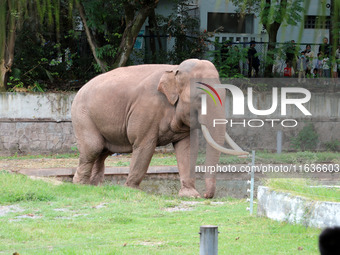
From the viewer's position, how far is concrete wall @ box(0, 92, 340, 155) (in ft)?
60.8

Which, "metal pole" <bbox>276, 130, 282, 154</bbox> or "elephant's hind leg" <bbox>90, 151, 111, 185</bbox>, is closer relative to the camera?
"elephant's hind leg" <bbox>90, 151, 111, 185</bbox>

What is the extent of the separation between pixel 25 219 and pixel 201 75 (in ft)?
14.2

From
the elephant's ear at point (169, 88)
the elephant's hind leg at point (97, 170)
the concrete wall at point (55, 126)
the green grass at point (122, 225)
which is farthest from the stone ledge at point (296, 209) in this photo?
the concrete wall at point (55, 126)

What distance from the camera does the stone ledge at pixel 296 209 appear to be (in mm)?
7271

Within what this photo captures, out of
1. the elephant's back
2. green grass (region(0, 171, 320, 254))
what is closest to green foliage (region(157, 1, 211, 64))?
the elephant's back

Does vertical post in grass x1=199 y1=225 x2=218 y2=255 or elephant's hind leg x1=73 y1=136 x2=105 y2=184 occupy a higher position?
vertical post in grass x1=199 y1=225 x2=218 y2=255

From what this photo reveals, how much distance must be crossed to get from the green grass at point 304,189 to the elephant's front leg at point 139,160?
9.56ft

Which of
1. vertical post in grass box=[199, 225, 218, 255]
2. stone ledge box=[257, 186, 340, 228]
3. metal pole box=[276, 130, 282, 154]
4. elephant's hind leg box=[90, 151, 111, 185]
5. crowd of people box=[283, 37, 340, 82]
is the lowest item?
metal pole box=[276, 130, 282, 154]

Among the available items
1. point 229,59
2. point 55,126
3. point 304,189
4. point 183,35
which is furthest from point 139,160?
point 183,35

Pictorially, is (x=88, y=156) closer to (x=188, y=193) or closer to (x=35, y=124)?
(x=188, y=193)

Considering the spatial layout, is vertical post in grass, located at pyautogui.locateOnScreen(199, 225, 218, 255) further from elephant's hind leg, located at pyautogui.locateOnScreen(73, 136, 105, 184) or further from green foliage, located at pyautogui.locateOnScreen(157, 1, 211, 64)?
green foliage, located at pyautogui.locateOnScreen(157, 1, 211, 64)

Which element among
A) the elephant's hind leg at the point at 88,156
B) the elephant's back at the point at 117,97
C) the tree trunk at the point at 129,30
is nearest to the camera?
the elephant's back at the point at 117,97

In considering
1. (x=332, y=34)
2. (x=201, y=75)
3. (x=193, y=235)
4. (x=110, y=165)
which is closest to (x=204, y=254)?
(x=332, y=34)

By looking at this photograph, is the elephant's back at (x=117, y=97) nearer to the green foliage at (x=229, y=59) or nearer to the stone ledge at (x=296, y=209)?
the stone ledge at (x=296, y=209)
